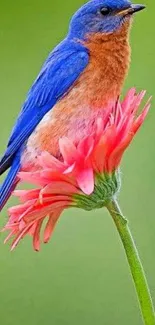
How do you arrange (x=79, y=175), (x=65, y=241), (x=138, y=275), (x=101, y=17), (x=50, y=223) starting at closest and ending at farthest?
(x=138, y=275), (x=79, y=175), (x=50, y=223), (x=101, y=17), (x=65, y=241)

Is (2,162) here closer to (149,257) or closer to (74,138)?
(74,138)

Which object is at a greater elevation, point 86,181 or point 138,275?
point 86,181

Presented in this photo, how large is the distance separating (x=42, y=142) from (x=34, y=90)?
0.34ft

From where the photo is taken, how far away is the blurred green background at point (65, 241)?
8.55 ft

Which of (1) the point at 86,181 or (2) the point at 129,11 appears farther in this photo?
(2) the point at 129,11

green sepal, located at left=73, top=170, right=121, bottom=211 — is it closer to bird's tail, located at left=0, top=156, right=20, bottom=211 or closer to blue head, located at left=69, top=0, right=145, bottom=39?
bird's tail, located at left=0, top=156, right=20, bottom=211

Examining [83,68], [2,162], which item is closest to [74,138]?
[2,162]

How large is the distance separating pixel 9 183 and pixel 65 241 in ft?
3.60

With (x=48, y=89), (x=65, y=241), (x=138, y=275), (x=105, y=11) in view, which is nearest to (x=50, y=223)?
(x=138, y=275)

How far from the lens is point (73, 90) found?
170 cm

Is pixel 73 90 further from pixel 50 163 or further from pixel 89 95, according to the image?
pixel 50 163

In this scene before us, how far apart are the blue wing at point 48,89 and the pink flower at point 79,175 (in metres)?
0.30

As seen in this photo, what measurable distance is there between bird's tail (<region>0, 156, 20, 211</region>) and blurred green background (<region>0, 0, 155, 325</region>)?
976 millimetres

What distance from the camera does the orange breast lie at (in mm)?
1638
